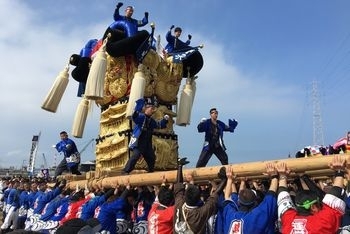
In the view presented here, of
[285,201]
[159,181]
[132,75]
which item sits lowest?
[285,201]

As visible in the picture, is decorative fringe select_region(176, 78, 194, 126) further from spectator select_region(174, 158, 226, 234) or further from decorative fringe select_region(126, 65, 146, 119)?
spectator select_region(174, 158, 226, 234)

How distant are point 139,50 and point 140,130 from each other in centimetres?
347

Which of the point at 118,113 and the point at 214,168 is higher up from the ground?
the point at 118,113

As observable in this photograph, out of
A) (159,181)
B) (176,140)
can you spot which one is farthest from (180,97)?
(159,181)

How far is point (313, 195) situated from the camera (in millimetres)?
3447

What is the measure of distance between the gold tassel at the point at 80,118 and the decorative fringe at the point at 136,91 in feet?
6.71

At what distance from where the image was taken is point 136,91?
9.98 metres

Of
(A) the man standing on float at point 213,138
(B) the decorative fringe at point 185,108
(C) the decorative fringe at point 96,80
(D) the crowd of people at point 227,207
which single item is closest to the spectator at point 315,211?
(D) the crowd of people at point 227,207

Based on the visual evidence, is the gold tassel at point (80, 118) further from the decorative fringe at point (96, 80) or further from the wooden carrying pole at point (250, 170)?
the wooden carrying pole at point (250, 170)

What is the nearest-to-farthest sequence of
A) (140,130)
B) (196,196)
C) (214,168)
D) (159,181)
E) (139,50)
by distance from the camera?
(196,196), (214,168), (159,181), (140,130), (139,50)

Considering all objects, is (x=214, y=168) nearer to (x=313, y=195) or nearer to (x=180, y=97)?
(x=313, y=195)

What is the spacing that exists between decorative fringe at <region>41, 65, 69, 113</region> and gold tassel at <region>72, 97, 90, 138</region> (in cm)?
73

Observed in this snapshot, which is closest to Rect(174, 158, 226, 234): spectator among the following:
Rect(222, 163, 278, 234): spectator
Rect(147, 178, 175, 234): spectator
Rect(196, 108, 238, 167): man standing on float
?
Rect(222, 163, 278, 234): spectator

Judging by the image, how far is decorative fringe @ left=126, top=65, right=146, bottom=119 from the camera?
9.89 meters
